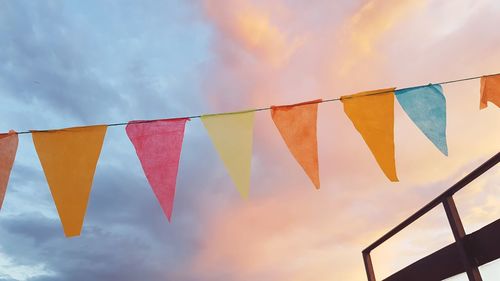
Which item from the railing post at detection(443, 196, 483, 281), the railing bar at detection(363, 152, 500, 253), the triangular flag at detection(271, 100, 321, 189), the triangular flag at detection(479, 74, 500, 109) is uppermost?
the triangular flag at detection(479, 74, 500, 109)

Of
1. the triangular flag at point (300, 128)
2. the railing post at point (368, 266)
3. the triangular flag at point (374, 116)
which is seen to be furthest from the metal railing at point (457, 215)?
the triangular flag at point (300, 128)

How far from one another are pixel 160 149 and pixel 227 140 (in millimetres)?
520

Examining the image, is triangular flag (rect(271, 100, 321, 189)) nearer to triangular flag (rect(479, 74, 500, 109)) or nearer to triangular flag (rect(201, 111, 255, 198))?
triangular flag (rect(201, 111, 255, 198))

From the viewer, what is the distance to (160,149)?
111 inches

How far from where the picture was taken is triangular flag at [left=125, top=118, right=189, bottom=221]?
2.71 m

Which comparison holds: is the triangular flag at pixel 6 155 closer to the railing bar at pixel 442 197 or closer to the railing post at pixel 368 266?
the railing bar at pixel 442 197

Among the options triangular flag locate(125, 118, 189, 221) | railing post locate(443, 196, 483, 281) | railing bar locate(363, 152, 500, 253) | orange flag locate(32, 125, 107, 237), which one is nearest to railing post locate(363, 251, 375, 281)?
railing bar locate(363, 152, 500, 253)

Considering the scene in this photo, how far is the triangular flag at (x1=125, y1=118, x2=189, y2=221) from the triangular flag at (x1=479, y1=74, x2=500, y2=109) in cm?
267

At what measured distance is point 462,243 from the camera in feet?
10.7

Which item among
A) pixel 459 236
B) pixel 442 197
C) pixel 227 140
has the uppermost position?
pixel 227 140

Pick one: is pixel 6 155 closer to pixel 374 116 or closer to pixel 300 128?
pixel 300 128

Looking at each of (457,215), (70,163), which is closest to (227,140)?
(70,163)

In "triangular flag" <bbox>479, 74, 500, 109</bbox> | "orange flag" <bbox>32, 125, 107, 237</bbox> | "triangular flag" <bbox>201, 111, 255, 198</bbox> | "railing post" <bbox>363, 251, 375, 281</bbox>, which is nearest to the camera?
"orange flag" <bbox>32, 125, 107, 237</bbox>

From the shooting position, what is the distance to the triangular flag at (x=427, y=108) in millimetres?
3062
